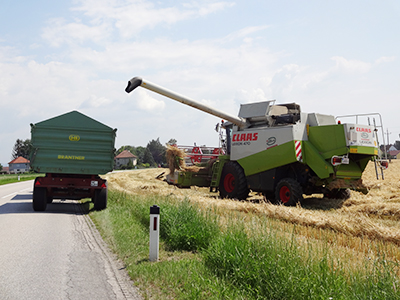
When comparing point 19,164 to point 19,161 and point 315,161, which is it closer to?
point 19,161

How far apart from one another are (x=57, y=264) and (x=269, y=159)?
8984mm

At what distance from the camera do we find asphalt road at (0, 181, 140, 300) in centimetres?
513

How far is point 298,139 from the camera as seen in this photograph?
43.1ft

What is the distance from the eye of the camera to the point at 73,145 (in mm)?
13398

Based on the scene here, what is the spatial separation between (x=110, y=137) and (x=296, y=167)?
20.9 ft

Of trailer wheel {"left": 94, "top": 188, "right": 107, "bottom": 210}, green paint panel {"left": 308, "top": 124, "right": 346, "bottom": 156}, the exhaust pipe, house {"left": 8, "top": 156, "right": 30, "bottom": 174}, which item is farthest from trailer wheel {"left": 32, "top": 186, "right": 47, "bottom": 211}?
house {"left": 8, "top": 156, "right": 30, "bottom": 174}

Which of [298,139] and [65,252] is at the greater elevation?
[298,139]

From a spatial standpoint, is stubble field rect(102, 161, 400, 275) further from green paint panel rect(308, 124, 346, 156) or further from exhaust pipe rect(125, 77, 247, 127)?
exhaust pipe rect(125, 77, 247, 127)

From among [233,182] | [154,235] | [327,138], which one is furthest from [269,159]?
[154,235]

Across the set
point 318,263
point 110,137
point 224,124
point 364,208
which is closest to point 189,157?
point 224,124

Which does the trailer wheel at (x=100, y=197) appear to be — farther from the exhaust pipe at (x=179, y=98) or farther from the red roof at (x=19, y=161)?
the red roof at (x=19, y=161)

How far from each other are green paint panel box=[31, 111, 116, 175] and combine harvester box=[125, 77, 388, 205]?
1911 mm

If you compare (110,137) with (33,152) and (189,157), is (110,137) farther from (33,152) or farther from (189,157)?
(189,157)

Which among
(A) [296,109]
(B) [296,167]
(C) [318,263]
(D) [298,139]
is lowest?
(C) [318,263]
